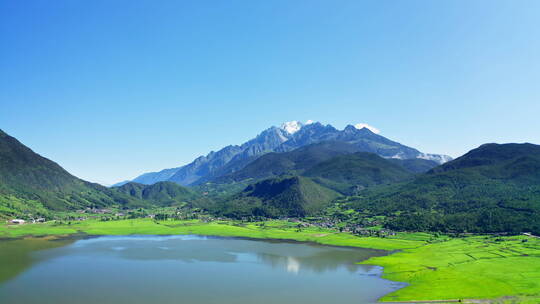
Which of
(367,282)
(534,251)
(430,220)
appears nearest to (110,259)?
(367,282)

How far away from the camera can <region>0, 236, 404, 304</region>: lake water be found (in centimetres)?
6750

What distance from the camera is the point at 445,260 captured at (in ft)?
320

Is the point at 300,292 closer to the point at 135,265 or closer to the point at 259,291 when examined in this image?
the point at 259,291

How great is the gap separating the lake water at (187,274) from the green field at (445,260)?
7667 mm

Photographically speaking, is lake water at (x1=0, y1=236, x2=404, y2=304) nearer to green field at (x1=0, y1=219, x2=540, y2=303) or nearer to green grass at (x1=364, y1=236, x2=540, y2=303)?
green grass at (x1=364, y1=236, x2=540, y2=303)

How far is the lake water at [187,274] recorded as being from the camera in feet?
221

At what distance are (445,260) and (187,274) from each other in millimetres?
72823

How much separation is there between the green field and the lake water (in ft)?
25.2

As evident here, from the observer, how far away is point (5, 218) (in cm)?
19388

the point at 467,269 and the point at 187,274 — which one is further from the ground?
the point at 467,269

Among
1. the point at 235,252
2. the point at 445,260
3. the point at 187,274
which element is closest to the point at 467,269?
the point at 445,260

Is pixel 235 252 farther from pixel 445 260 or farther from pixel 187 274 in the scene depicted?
pixel 445 260

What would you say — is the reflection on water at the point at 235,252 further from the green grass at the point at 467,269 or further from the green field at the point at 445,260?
the green grass at the point at 467,269

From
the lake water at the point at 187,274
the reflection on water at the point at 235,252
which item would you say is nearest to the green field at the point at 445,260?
the lake water at the point at 187,274
